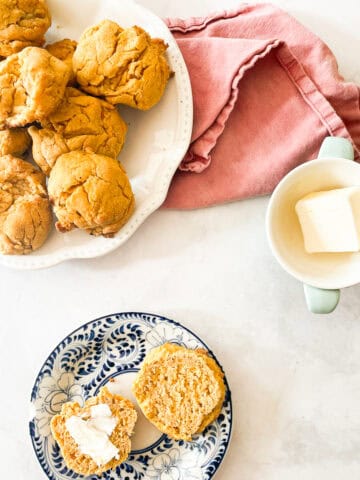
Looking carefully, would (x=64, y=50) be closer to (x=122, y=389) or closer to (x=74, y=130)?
(x=74, y=130)

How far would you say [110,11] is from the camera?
4.90 ft

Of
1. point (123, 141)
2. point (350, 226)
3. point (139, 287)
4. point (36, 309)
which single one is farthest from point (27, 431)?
point (350, 226)

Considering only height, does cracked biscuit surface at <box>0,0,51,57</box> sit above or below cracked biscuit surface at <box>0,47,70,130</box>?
above

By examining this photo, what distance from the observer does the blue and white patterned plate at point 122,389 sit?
1.42m

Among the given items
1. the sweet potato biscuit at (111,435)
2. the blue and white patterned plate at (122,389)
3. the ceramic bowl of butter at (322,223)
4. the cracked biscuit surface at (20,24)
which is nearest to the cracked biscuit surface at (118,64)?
the cracked biscuit surface at (20,24)

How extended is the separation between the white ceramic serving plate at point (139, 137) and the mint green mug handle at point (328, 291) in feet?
1.05

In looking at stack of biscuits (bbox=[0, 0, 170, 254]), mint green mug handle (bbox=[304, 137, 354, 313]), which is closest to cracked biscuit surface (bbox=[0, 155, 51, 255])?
stack of biscuits (bbox=[0, 0, 170, 254])

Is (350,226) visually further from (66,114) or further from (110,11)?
(110,11)

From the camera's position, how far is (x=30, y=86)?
4.32 feet

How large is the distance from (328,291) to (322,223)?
149 mm

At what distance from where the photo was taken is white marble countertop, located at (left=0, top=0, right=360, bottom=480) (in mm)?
1471

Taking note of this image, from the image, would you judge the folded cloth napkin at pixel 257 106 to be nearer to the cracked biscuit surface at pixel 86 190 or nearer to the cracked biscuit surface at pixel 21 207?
the cracked biscuit surface at pixel 86 190

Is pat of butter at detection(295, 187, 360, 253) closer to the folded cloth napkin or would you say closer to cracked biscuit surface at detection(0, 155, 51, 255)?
the folded cloth napkin

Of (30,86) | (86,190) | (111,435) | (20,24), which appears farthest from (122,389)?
(20,24)
